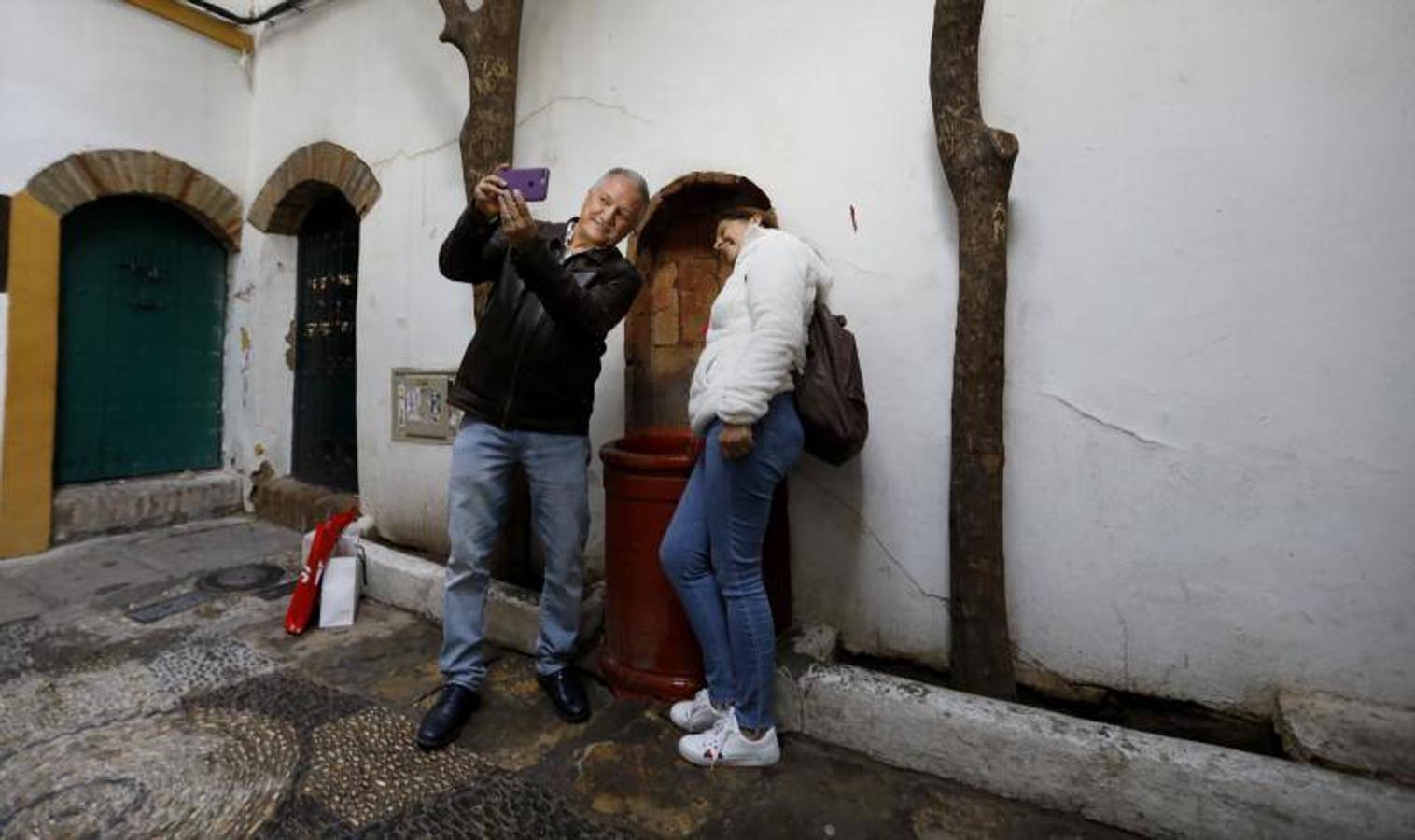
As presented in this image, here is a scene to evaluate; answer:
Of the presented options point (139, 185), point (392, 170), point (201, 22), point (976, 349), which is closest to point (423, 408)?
point (392, 170)

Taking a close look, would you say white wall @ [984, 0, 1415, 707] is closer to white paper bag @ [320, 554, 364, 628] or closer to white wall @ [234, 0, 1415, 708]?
white wall @ [234, 0, 1415, 708]

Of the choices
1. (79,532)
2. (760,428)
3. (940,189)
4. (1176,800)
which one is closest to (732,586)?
(760,428)

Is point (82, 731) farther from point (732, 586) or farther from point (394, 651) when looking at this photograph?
point (732, 586)

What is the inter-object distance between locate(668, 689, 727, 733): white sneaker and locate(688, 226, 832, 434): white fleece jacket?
91cm

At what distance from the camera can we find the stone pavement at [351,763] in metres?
1.66

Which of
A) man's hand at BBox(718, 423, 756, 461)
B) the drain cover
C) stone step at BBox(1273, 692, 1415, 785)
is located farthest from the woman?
the drain cover

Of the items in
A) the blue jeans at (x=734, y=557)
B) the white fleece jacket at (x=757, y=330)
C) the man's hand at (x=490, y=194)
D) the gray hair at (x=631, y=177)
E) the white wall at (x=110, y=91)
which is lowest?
the blue jeans at (x=734, y=557)

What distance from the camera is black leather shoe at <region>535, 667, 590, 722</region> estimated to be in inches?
84.2

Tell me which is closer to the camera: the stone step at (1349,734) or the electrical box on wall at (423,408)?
the stone step at (1349,734)

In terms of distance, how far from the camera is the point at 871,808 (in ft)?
5.75

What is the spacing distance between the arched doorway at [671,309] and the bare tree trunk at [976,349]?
104 cm

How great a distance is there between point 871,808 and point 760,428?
1.11m

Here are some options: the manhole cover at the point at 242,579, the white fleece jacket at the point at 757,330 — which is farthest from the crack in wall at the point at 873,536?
the manhole cover at the point at 242,579

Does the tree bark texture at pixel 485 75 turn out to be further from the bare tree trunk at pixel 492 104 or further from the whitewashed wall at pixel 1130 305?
the whitewashed wall at pixel 1130 305
